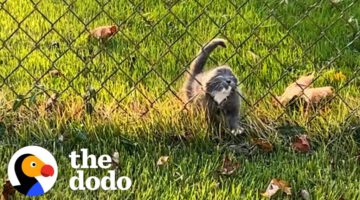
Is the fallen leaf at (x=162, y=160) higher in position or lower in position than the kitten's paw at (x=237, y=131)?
lower

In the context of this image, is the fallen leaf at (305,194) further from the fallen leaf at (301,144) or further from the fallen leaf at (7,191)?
the fallen leaf at (7,191)

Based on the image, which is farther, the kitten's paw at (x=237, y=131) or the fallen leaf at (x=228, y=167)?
the kitten's paw at (x=237, y=131)

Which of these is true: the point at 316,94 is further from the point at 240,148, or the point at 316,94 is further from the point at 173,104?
the point at 173,104

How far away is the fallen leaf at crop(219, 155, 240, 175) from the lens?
12.3 ft

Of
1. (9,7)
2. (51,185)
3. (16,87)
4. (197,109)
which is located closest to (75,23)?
(9,7)

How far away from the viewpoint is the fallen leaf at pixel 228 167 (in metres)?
3.74

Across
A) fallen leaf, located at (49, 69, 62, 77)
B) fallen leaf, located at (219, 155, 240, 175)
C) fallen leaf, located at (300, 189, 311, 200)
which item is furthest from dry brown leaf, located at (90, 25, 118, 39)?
fallen leaf, located at (300, 189, 311, 200)

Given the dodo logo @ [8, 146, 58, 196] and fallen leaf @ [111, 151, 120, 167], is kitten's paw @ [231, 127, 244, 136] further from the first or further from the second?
the dodo logo @ [8, 146, 58, 196]

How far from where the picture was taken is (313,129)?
4043 mm

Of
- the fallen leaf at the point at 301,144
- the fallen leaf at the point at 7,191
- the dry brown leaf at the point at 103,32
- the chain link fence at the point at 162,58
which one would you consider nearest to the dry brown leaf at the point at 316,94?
the chain link fence at the point at 162,58

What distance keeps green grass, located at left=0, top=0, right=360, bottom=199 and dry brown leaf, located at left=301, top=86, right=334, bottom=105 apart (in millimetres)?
55

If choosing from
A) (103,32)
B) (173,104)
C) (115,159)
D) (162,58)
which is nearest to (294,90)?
(173,104)

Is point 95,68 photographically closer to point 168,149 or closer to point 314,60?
point 168,149

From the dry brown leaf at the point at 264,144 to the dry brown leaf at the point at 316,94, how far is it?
365 millimetres
